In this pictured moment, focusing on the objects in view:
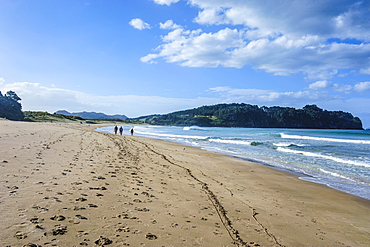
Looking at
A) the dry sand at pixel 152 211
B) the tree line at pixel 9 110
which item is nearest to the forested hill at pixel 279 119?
the tree line at pixel 9 110

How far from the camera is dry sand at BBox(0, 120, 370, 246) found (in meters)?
3.70

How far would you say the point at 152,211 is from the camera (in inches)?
197

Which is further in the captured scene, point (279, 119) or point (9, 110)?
point (279, 119)

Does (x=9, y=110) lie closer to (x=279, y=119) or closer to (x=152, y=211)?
(x=152, y=211)

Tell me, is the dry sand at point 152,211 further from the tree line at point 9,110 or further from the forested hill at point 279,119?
the forested hill at point 279,119

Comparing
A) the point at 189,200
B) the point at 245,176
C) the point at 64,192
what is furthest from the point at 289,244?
the point at 245,176

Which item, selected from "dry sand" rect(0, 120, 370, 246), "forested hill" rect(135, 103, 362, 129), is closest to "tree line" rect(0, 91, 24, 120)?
"dry sand" rect(0, 120, 370, 246)

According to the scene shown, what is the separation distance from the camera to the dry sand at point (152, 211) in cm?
370

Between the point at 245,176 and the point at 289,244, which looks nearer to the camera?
the point at 289,244

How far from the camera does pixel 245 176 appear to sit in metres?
11.2

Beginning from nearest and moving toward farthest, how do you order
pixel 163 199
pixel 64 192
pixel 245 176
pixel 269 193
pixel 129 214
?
1. pixel 129 214
2. pixel 64 192
3. pixel 163 199
4. pixel 269 193
5. pixel 245 176

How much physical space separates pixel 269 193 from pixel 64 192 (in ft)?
22.4

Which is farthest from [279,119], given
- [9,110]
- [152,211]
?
[152,211]

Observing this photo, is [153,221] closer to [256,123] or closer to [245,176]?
[245,176]
